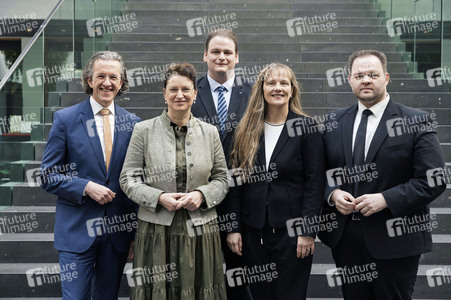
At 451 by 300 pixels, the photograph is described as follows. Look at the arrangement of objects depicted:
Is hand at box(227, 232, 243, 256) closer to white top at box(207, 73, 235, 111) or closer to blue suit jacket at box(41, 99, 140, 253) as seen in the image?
blue suit jacket at box(41, 99, 140, 253)

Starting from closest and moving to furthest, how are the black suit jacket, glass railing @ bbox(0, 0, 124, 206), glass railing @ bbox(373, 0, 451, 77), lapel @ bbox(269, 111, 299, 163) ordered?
the black suit jacket → lapel @ bbox(269, 111, 299, 163) → glass railing @ bbox(0, 0, 124, 206) → glass railing @ bbox(373, 0, 451, 77)

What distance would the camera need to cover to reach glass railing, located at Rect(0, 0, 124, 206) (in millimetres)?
5223

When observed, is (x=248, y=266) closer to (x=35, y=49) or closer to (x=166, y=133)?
(x=166, y=133)

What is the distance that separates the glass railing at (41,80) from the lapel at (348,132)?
3.52 m

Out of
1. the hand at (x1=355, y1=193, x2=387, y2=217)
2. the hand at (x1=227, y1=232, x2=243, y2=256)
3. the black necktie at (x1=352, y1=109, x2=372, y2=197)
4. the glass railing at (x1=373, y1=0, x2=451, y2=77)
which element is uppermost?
the glass railing at (x1=373, y1=0, x2=451, y2=77)

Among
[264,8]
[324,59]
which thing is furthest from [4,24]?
[324,59]

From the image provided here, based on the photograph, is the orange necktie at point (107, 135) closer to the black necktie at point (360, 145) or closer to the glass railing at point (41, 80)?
the black necktie at point (360, 145)

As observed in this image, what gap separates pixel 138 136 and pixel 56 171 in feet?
1.84

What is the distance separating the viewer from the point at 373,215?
2.95 metres

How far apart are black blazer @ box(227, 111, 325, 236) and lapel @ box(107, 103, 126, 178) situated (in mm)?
904

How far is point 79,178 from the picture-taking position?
9.82ft

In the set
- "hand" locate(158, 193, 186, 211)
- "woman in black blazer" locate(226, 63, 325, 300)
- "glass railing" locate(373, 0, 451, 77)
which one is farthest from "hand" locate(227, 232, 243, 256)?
"glass railing" locate(373, 0, 451, 77)

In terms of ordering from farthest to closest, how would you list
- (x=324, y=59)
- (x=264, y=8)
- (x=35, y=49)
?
1. (x=264, y=8)
2. (x=324, y=59)
3. (x=35, y=49)

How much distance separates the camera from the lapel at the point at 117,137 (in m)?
3.09
